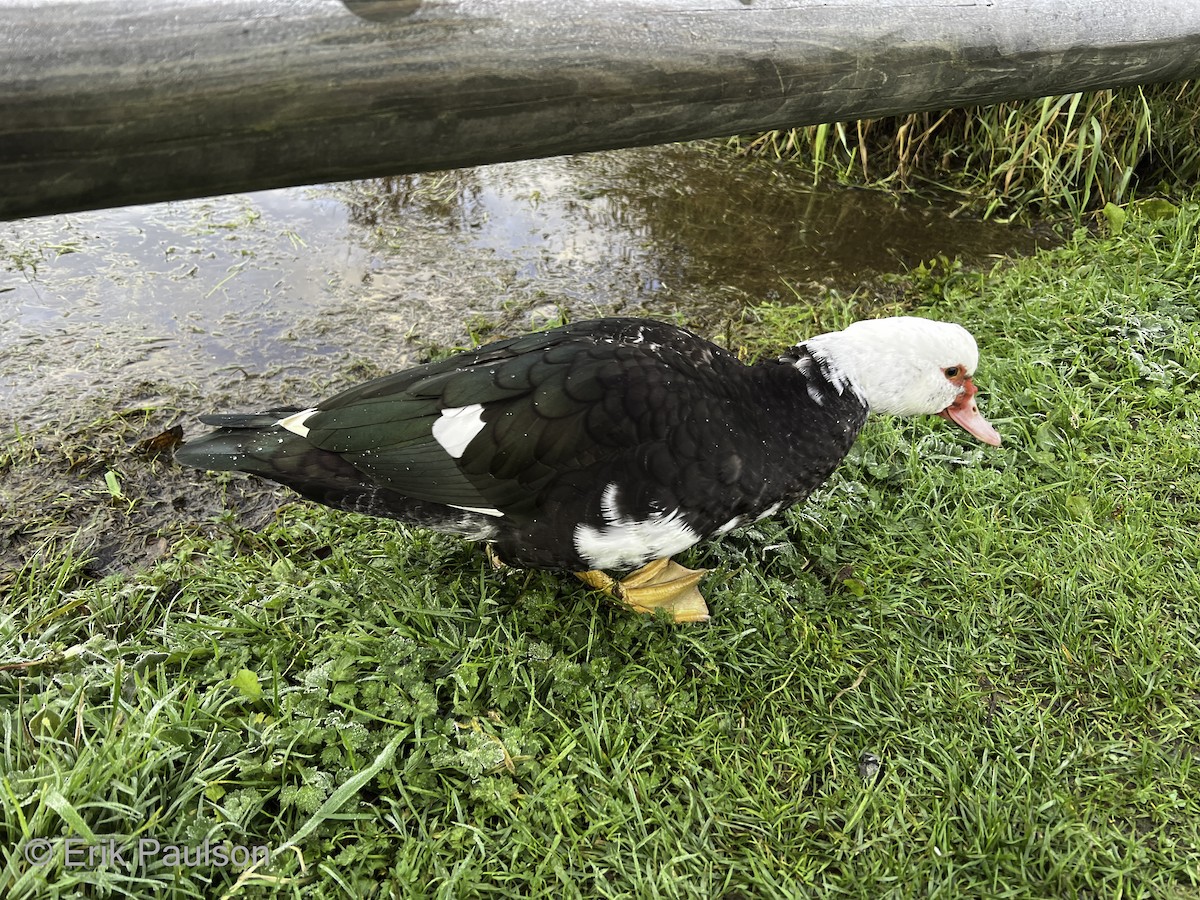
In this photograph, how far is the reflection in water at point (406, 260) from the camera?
3.08 metres

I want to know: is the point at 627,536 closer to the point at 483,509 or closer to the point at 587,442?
the point at 587,442

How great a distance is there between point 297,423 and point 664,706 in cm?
119

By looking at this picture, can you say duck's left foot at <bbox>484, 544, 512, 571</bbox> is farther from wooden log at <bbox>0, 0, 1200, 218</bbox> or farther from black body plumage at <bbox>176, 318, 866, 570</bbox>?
wooden log at <bbox>0, 0, 1200, 218</bbox>

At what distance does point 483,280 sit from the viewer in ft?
12.0

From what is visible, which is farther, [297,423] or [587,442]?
[297,423]

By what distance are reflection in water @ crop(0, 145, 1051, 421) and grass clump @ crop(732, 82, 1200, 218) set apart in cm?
25

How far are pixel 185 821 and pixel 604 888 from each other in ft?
2.83

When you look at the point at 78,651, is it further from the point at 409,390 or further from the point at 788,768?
the point at 788,768

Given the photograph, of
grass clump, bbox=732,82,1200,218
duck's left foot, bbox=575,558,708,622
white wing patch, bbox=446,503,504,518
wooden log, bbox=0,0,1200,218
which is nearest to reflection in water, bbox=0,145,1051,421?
grass clump, bbox=732,82,1200,218

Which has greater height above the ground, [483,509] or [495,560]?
[483,509]

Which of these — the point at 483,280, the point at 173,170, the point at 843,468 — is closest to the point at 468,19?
the point at 173,170

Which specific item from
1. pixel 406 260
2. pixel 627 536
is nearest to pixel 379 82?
pixel 627 536

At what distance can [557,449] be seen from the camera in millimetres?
1940

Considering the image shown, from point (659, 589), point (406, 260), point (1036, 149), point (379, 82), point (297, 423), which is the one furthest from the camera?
point (1036, 149)
